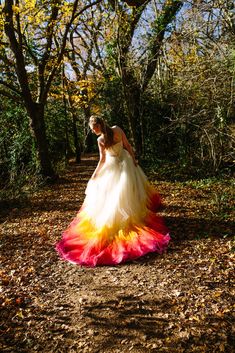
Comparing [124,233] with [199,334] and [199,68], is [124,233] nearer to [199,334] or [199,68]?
[199,334]

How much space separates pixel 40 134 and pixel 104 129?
676cm

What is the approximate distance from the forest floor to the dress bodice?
5.94 ft

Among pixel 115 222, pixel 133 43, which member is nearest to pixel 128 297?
pixel 115 222

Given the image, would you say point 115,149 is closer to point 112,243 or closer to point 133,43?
point 112,243

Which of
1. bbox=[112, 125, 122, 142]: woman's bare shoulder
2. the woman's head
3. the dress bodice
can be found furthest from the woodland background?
the woman's head

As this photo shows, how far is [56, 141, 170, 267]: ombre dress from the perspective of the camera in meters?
5.11

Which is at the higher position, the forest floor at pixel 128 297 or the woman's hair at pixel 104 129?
the woman's hair at pixel 104 129

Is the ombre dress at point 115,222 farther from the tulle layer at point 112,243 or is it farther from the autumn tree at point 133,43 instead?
the autumn tree at point 133,43

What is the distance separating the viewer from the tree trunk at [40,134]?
1188 cm

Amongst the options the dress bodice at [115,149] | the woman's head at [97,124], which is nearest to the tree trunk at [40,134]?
the dress bodice at [115,149]

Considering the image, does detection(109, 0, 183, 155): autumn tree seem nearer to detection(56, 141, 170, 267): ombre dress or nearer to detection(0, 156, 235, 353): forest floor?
detection(56, 141, 170, 267): ombre dress

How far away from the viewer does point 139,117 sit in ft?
45.8

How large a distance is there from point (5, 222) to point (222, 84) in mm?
6704

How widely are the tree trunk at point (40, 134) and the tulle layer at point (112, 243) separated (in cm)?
682
